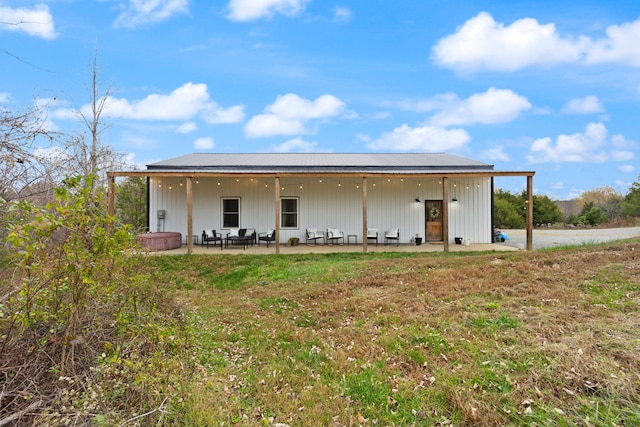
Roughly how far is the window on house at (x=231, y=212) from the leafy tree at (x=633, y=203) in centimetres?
3132

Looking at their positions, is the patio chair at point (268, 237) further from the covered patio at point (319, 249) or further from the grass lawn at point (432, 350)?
the grass lawn at point (432, 350)

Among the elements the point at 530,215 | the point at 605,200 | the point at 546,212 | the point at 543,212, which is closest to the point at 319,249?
the point at 530,215

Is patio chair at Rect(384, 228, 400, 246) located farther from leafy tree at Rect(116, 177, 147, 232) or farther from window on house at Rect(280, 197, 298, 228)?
leafy tree at Rect(116, 177, 147, 232)

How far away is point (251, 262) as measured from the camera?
30.9 ft

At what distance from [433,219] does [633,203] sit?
24110 mm

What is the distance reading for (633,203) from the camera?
25531 millimetres

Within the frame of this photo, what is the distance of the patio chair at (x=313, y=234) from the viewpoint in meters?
12.8

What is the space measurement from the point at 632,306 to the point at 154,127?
65.2 ft

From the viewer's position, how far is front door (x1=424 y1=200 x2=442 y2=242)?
13.7 meters

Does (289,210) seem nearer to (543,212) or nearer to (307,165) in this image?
(307,165)

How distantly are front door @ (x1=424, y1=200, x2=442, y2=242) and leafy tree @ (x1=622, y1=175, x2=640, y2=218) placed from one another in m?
23.1

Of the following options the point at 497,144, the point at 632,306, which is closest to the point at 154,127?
the point at 632,306

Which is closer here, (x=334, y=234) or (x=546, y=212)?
(x=334, y=234)

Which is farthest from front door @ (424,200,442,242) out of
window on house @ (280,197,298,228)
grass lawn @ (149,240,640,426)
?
grass lawn @ (149,240,640,426)
